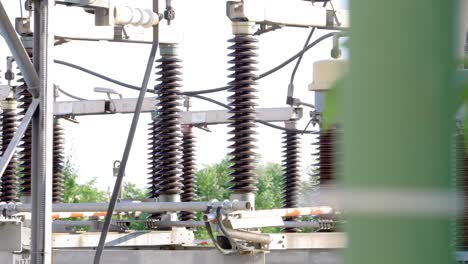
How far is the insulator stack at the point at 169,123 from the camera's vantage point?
8156 millimetres

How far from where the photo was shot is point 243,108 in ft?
24.4

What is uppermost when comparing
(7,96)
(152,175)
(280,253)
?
(7,96)

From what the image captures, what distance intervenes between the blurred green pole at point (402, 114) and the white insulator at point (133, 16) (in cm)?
576

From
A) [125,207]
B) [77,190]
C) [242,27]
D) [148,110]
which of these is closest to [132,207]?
[125,207]

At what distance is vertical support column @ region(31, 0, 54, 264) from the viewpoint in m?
4.74

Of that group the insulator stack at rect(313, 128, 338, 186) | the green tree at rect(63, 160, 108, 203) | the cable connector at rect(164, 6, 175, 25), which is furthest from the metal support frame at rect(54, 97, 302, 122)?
the green tree at rect(63, 160, 108, 203)

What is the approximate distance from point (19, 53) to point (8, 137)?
16.4 feet

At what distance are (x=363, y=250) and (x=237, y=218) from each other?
19.4 feet

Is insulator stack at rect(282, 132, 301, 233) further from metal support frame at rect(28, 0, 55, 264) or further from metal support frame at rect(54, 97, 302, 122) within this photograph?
metal support frame at rect(28, 0, 55, 264)

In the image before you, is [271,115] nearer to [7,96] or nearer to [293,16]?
[7,96]

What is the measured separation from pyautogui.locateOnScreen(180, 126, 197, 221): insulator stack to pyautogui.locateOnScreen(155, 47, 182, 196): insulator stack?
1.20 feet

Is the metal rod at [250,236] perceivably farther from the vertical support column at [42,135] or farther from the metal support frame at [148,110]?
the metal support frame at [148,110]

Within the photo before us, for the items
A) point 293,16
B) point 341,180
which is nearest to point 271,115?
point 293,16

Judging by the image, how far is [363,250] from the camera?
65 centimetres
